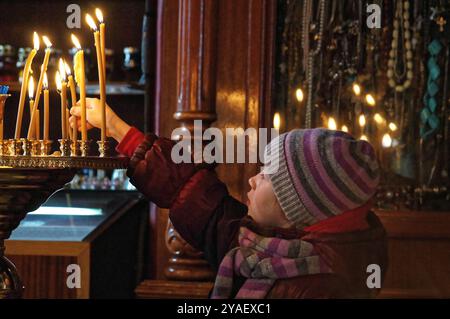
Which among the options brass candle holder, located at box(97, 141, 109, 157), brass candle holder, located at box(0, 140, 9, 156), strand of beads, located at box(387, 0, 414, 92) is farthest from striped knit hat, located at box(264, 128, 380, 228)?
strand of beads, located at box(387, 0, 414, 92)

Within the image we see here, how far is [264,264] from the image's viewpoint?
1178 mm

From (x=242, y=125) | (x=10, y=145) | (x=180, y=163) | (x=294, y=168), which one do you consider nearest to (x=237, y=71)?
(x=242, y=125)

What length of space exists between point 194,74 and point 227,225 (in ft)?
2.57

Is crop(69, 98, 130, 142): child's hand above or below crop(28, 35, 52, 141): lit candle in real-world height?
below

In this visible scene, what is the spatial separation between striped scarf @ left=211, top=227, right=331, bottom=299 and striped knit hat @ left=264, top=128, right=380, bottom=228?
0.05m

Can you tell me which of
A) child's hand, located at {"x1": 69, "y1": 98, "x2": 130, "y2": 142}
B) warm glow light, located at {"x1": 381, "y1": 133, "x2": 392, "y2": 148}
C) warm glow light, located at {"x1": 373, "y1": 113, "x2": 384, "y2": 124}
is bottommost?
warm glow light, located at {"x1": 381, "y1": 133, "x2": 392, "y2": 148}

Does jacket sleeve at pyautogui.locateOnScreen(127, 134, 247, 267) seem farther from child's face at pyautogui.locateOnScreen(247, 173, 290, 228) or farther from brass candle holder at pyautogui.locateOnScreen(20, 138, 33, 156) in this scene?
brass candle holder at pyautogui.locateOnScreen(20, 138, 33, 156)

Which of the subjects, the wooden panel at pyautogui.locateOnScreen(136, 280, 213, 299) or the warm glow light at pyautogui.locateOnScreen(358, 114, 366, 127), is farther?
the warm glow light at pyautogui.locateOnScreen(358, 114, 366, 127)

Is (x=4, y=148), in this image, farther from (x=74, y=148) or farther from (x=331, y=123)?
(x=331, y=123)

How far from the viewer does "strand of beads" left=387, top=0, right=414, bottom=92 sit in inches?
86.2

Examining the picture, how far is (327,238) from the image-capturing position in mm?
1193

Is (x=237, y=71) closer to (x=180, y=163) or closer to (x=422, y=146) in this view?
(x=422, y=146)

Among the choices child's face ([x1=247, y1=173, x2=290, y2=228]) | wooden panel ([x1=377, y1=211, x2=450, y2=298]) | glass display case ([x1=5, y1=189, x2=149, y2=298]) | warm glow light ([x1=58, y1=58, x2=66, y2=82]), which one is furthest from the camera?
wooden panel ([x1=377, y1=211, x2=450, y2=298])

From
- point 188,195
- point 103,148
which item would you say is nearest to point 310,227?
point 188,195
